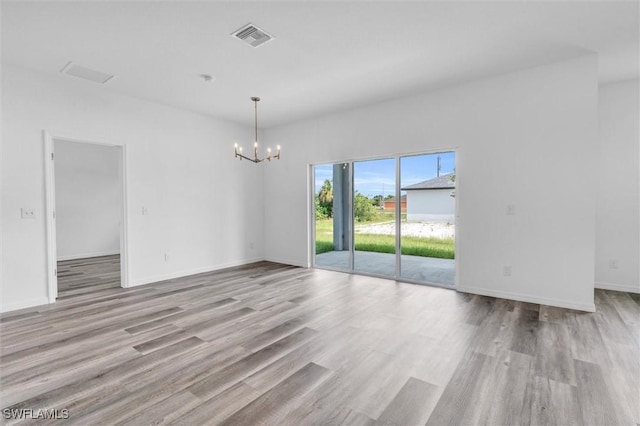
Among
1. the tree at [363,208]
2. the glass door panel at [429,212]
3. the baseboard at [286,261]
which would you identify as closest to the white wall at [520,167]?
the glass door panel at [429,212]

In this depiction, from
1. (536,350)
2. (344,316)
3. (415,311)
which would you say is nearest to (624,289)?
(536,350)

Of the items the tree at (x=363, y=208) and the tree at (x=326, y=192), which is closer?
the tree at (x=363, y=208)

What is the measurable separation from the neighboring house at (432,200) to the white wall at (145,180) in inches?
138

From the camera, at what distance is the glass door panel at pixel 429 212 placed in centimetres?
468

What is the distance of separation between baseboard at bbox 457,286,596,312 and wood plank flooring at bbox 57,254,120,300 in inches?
218

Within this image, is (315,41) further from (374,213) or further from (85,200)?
(85,200)

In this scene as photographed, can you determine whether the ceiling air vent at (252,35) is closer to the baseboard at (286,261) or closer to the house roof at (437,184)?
the house roof at (437,184)

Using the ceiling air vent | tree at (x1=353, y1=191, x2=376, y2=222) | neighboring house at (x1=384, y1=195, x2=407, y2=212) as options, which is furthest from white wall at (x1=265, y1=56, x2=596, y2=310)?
the ceiling air vent

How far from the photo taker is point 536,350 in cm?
→ 263

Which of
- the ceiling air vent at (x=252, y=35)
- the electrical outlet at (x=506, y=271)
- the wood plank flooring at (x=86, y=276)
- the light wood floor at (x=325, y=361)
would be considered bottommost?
the light wood floor at (x=325, y=361)

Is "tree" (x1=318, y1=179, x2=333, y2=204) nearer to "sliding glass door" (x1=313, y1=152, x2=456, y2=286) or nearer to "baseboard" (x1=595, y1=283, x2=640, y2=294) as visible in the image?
"sliding glass door" (x1=313, y1=152, x2=456, y2=286)

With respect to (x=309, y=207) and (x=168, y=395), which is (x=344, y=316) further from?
(x=309, y=207)

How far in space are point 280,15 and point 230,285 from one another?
12.4 feet

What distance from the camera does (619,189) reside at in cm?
439
